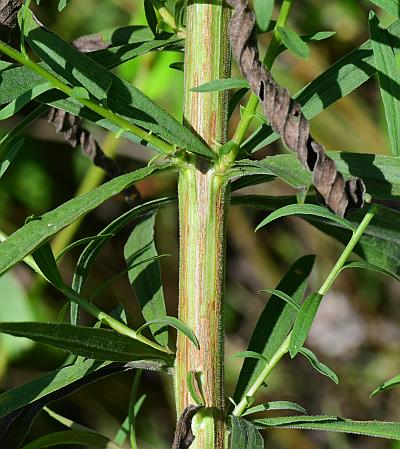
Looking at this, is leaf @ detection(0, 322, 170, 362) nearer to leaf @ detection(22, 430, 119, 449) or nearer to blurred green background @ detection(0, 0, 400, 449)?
leaf @ detection(22, 430, 119, 449)

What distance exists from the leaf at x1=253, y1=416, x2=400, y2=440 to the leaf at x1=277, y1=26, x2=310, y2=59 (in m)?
0.24

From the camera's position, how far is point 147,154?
1836mm

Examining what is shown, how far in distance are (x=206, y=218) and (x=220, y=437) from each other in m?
0.15

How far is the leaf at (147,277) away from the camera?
2.02ft

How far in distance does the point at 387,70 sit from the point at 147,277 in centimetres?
25

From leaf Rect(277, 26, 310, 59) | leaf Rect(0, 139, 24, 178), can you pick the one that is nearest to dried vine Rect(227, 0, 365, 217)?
leaf Rect(277, 26, 310, 59)

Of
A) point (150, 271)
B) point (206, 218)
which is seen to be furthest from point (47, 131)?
point (206, 218)

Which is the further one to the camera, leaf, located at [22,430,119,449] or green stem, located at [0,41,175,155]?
leaf, located at [22,430,119,449]

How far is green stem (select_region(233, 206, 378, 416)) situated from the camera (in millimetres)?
524

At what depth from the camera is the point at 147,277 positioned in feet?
2.10

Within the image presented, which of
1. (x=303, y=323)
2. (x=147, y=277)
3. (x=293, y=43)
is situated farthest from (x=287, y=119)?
(x=147, y=277)

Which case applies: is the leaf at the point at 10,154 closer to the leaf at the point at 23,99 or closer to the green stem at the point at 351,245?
the leaf at the point at 23,99

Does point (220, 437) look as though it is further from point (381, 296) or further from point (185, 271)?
point (381, 296)

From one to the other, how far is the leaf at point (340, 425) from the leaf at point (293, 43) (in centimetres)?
24
